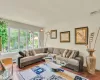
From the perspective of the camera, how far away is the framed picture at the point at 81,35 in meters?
3.59

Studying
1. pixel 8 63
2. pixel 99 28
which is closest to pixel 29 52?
pixel 8 63

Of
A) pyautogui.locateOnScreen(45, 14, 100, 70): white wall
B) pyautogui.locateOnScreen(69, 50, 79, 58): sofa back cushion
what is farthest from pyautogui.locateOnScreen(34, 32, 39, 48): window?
pyautogui.locateOnScreen(69, 50, 79, 58): sofa back cushion

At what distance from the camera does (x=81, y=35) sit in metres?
3.73

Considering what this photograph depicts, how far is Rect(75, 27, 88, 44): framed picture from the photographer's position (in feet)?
11.8

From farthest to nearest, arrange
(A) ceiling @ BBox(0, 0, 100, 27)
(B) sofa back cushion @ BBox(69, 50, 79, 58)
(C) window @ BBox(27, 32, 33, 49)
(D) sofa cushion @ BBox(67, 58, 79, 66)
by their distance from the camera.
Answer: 1. (C) window @ BBox(27, 32, 33, 49)
2. (B) sofa back cushion @ BBox(69, 50, 79, 58)
3. (D) sofa cushion @ BBox(67, 58, 79, 66)
4. (A) ceiling @ BBox(0, 0, 100, 27)

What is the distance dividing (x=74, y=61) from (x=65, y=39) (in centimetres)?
165

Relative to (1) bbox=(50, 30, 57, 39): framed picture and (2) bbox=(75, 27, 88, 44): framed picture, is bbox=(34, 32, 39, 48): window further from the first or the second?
(2) bbox=(75, 27, 88, 44): framed picture

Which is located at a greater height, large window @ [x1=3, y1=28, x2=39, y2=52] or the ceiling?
the ceiling

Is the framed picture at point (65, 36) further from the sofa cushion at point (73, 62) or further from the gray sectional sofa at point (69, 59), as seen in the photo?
the sofa cushion at point (73, 62)

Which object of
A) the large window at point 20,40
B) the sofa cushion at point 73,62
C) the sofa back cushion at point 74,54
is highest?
the large window at point 20,40

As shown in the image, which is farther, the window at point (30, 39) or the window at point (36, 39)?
the window at point (36, 39)

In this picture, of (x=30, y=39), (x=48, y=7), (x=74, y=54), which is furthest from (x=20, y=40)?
(x=74, y=54)

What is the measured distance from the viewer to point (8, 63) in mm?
2719

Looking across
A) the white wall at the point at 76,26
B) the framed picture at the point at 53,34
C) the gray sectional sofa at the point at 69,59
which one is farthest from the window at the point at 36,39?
the gray sectional sofa at the point at 69,59
